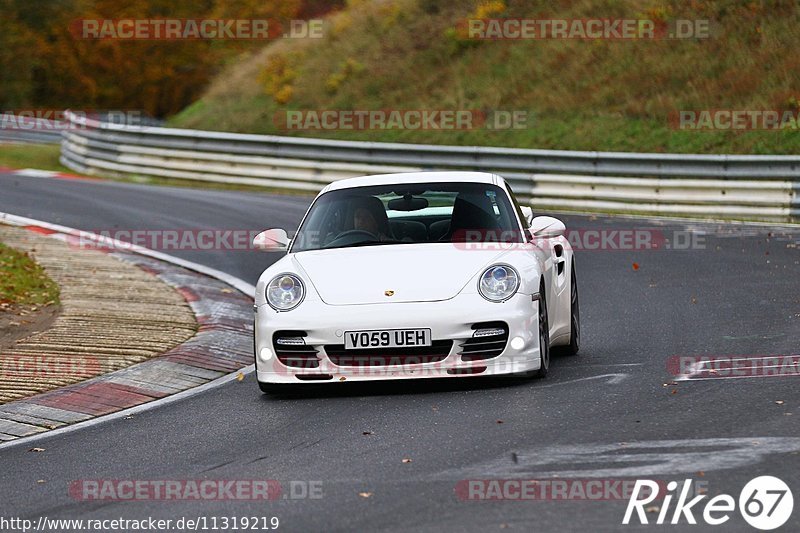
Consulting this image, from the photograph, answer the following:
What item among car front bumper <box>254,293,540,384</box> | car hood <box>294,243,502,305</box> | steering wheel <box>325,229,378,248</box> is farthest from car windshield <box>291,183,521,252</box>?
car front bumper <box>254,293,540,384</box>

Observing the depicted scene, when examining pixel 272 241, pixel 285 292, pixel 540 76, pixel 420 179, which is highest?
pixel 540 76

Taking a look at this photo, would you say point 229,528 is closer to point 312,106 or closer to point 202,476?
point 202,476

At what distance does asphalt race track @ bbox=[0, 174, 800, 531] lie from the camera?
5.73m

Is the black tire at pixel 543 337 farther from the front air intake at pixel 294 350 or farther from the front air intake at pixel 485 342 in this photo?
the front air intake at pixel 294 350

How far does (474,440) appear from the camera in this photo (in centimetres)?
693

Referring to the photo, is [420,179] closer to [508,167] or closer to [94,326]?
[94,326]

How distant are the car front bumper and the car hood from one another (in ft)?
0.27

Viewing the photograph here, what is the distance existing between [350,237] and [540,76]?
20.3m

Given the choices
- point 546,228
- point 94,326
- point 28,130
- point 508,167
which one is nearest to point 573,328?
point 546,228

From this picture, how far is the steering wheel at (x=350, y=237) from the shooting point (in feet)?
30.2

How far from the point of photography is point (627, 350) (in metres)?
9.73

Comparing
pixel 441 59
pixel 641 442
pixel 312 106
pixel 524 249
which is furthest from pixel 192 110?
pixel 641 442

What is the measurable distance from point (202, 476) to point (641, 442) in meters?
2.10

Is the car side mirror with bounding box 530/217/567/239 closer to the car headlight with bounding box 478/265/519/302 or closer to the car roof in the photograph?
the car roof
